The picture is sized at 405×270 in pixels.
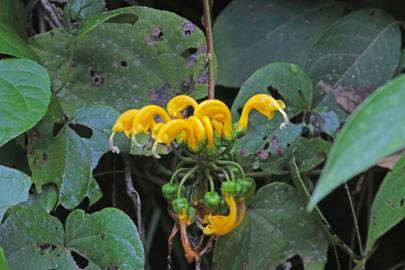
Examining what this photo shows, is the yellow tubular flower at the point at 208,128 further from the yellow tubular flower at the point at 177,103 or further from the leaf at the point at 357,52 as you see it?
the leaf at the point at 357,52

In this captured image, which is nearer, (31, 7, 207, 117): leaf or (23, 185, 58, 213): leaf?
(23, 185, 58, 213): leaf

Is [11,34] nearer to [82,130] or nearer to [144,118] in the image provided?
[82,130]

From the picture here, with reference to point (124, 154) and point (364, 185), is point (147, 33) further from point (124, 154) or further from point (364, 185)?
point (364, 185)

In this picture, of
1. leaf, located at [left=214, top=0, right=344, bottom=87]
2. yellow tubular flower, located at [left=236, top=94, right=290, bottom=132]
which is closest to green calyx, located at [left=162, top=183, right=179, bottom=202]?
yellow tubular flower, located at [left=236, top=94, right=290, bottom=132]

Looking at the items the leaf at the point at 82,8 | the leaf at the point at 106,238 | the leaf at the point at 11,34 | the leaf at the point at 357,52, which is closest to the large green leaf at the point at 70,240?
the leaf at the point at 106,238

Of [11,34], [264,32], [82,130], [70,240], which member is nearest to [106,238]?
[70,240]

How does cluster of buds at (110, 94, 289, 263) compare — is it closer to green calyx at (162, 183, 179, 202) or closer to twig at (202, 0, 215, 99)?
green calyx at (162, 183, 179, 202)

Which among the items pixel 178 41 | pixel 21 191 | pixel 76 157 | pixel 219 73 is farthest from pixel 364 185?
pixel 21 191
